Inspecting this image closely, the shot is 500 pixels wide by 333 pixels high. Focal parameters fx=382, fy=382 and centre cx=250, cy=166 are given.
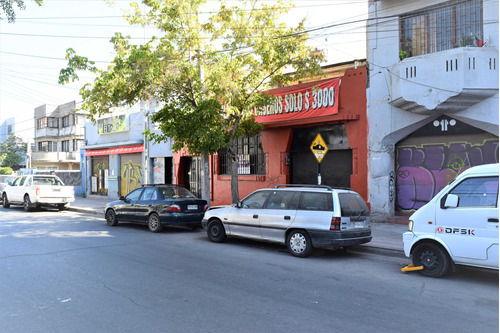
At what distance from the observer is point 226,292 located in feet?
18.9

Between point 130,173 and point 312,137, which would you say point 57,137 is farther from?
point 312,137

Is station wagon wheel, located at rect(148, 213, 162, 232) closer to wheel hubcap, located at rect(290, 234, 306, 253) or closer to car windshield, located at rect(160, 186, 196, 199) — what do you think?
car windshield, located at rect(160, 186, 196, 199)

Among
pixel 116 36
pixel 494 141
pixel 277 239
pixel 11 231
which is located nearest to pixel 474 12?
pixel 494 141

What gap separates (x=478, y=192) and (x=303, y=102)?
377 inches

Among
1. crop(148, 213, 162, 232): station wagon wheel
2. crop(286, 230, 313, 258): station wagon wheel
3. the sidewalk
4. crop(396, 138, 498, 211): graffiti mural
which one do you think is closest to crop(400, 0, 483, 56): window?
crop(396, 138, 498, 211): graffiti mural

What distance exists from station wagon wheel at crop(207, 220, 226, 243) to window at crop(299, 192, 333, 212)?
2.52 meters

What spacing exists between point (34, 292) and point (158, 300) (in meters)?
2.00

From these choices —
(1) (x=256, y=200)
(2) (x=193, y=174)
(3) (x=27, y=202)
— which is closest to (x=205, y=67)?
(1) (x=256, y=200)

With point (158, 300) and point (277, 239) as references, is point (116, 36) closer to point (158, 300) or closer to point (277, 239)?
point (277, 239)

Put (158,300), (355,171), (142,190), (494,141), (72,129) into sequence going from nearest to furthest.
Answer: (158,300) → (494,141) → (142,190) → (355,171) → (72,129)

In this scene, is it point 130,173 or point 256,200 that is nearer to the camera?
point 256,200

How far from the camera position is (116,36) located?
43.2 feet

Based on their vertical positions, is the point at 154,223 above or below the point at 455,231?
below

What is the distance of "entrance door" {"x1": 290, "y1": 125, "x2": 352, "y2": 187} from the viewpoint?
14874 millimetres
